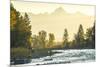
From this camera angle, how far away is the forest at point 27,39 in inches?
84.5

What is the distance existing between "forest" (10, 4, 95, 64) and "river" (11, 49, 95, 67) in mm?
58

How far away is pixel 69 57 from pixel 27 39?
536 mm

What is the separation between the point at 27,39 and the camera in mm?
2215

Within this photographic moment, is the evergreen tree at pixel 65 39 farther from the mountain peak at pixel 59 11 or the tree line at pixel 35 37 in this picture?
the mountain peak at pixel 59 11

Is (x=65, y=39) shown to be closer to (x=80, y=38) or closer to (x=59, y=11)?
(x=80, y=38)

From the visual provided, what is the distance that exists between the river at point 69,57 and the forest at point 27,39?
58mm

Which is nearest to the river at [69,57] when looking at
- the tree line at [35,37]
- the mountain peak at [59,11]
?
the tree line at [35,37]

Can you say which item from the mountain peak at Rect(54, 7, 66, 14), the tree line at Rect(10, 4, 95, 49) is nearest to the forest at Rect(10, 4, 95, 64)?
the tree line at Rect(10, 4, 95, 49)

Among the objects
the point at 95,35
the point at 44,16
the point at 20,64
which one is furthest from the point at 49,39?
the point at 95,35

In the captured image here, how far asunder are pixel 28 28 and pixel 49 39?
0.88 feet

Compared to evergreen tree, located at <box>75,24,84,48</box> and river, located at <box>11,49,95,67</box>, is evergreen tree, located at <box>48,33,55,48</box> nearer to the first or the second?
river, located at <box>11,49,95,67</box>

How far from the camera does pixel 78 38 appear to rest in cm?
243

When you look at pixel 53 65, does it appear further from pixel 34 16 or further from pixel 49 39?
pixel 34 16

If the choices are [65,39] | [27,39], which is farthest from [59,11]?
[27,39]
